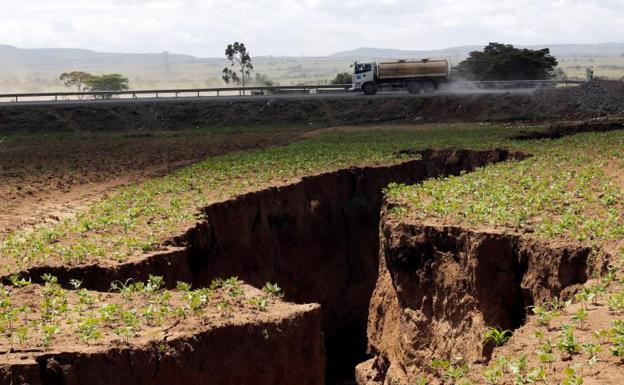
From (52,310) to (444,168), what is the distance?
18306 mm

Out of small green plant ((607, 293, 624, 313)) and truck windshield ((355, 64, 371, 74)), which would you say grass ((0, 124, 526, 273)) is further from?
truck windshield ((355, 64, 371, 74))

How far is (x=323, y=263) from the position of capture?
83.9 ft

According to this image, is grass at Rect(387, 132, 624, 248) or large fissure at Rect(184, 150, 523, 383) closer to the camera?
grass at Rect(387, 132, 624, 248)

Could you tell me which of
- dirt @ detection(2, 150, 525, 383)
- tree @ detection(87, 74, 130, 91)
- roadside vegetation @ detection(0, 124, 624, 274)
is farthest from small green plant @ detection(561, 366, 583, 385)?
tree @ detection(87, 74, 130, 91)

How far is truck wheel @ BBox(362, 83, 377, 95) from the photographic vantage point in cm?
5566

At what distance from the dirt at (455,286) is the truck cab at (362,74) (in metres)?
36.7

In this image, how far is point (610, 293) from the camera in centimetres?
1162

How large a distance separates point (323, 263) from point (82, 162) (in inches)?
477

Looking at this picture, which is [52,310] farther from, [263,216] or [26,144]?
[26,144]

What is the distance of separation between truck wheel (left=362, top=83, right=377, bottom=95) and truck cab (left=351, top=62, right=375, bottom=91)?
0.26 meters

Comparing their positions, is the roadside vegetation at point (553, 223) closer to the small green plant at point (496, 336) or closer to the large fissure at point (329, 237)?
the small green plant at point (496, 336)

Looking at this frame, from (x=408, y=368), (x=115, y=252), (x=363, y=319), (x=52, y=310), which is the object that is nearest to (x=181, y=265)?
(x=115, y=252)

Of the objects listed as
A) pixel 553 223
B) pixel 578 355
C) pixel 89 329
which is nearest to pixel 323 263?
pixel 553 223

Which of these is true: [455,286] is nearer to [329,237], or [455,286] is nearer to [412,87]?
[329,237]
